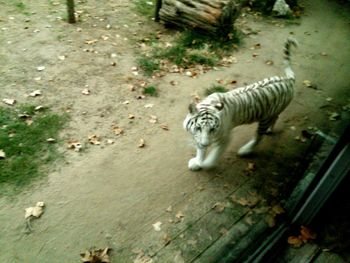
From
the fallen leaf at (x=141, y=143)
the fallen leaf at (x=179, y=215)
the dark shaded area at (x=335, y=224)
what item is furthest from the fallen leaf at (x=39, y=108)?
the dark shaded area at (x=335, y=224)

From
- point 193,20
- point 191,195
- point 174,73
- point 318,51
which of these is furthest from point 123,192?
point 318,51

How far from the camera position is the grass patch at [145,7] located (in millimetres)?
7449

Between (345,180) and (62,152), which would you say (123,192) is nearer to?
(62,152)

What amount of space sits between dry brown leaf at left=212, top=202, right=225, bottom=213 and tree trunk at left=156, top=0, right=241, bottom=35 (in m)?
3.84

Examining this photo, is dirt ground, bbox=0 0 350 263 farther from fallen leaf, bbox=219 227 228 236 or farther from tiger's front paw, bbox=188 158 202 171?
fallen leaf, bbox=219 227 228 236

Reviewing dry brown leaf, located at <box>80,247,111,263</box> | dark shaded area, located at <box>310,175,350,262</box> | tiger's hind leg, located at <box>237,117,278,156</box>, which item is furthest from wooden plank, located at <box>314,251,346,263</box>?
dry brown leaf, located at <box>80,247,111,263</box>

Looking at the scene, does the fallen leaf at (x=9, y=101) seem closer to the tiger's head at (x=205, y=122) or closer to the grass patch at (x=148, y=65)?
the grass patch at (x=148, y=65)

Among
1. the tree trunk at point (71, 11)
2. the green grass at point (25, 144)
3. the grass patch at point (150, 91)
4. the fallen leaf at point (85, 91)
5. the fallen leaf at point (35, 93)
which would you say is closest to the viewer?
the green grass at point (25, 144)

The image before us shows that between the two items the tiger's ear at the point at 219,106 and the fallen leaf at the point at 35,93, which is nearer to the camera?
the tiger's ear at the point at 219,106

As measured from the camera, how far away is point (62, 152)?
424 centimetres

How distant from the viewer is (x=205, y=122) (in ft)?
10.8

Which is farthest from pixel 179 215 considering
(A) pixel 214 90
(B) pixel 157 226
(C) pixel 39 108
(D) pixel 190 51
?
(D) pixel 190 51

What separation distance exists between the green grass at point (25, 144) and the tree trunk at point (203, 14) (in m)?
3.23

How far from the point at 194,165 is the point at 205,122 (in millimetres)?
907
